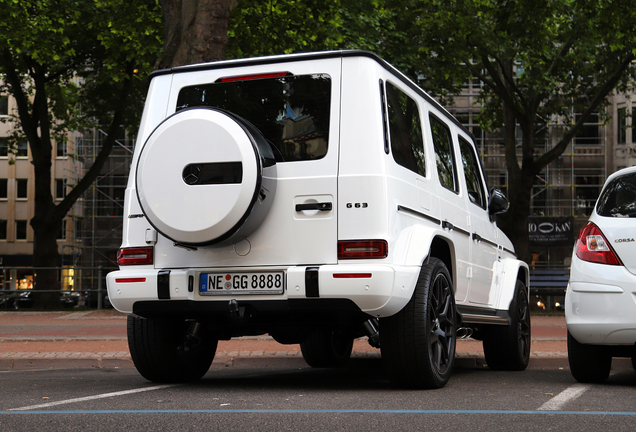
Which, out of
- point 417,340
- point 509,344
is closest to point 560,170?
point 509,344

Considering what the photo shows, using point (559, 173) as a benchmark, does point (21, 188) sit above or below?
below

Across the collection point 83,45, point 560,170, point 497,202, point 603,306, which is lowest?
point 603,306

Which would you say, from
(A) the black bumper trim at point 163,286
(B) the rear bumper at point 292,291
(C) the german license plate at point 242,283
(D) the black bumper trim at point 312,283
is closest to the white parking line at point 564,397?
(B) the rear bumper at point 292,291

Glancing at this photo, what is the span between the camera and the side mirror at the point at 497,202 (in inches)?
314

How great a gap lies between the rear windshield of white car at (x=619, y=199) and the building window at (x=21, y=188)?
53.5 m

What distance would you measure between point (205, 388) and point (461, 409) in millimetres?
2024

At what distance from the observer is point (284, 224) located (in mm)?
5566

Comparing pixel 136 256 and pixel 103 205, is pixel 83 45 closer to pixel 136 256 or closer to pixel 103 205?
pixel 136 256

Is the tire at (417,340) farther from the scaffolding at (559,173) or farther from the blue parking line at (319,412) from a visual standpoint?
the scaffolding at (559,173)

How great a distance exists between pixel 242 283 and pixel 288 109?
1214 millimetres

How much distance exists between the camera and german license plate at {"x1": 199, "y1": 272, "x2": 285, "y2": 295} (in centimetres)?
552

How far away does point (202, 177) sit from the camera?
5.39 m

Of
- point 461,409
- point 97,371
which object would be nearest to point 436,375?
point 461,409

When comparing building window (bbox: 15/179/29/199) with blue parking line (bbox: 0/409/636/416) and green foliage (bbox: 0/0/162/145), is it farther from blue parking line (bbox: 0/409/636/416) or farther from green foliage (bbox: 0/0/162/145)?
blue parking line (bbox: 0/409/636/416)
